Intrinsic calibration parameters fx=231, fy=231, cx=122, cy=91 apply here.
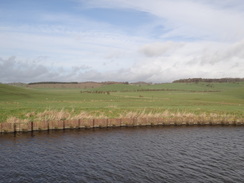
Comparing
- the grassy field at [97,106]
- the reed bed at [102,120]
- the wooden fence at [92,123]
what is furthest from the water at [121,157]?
the grassy field at [97,106]

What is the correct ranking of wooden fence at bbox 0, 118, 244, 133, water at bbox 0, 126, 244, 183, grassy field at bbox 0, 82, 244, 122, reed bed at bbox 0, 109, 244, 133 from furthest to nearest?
1. grassy field at bbox 0, 82, 244, 122
2. reed bed at bbox 0, 109, 244, 133
3. wooden fence at bbox 0, 118, 244, 133
4. water at bbox 0, 126, 244, 183

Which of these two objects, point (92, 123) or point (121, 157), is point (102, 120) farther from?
point (121, 157)

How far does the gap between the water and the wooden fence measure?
1.88 meters

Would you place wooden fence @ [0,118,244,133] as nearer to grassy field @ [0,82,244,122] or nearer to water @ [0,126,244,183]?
grassy field @ [0,82,244,122]

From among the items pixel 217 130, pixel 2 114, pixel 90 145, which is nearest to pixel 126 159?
pixel 90 145

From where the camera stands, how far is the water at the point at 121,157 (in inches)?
734

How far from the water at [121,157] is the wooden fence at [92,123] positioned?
1.88m

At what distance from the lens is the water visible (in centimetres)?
1866

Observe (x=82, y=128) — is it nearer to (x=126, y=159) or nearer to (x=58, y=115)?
(x=58, y=115)

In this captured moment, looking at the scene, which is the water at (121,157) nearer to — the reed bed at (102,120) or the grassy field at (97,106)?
the reed bed at (102,120)

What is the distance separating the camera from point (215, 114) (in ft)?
145

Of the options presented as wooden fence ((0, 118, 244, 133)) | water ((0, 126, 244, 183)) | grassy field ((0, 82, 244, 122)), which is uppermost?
grassy field ((0, 82, 244, 122))

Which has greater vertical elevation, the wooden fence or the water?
the wooden fence

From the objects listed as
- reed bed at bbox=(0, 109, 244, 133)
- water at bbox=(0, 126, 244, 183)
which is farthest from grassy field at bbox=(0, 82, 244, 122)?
water at bbox=(0, 126, 244, 183)
